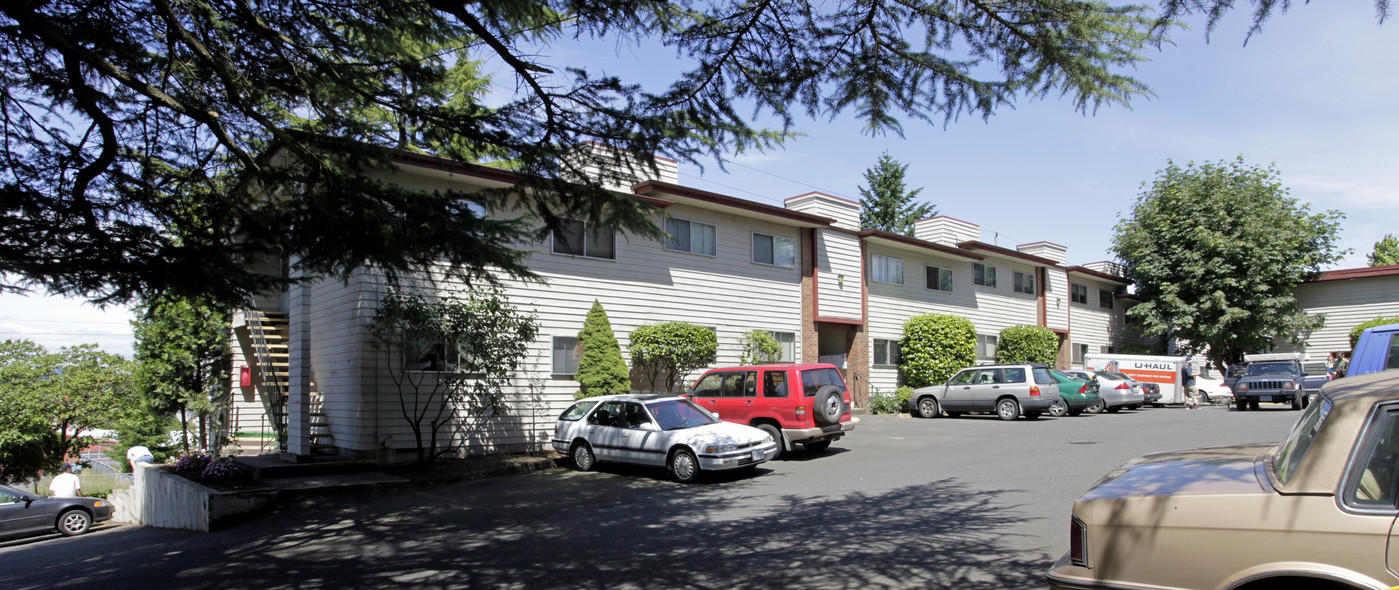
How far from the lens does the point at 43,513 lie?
59.5 feet

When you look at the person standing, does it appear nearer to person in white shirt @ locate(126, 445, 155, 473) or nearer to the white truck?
the white truck

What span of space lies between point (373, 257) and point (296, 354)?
9.84 m

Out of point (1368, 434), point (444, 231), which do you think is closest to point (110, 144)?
point (444, 231)

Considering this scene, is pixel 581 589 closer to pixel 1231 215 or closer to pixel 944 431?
pixel 944 431

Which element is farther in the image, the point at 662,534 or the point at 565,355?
the point at 565,355

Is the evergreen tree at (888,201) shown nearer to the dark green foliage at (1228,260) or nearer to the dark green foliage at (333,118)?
the dark green foliage at (1228,260)

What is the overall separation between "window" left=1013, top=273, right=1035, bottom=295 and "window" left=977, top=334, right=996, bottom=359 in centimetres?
315

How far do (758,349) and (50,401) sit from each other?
98.2ft

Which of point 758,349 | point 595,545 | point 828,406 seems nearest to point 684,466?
point 828,406

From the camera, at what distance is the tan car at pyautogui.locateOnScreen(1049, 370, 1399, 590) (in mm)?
3449

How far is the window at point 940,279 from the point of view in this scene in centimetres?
2861

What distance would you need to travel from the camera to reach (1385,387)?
3771 millimetres

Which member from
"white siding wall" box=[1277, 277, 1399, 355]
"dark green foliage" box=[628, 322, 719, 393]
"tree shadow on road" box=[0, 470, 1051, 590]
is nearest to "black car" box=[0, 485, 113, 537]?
"tree shadow on road" box=[0, 470, 1051, 590]

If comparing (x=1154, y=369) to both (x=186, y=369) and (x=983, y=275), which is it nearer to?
(x=983, y=275)
